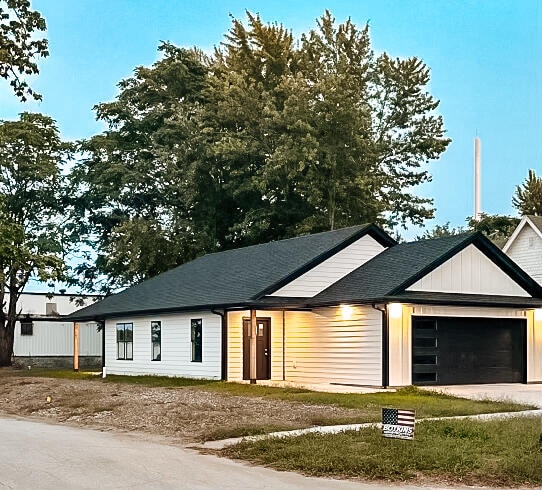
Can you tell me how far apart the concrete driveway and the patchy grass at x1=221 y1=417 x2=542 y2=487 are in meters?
6.13

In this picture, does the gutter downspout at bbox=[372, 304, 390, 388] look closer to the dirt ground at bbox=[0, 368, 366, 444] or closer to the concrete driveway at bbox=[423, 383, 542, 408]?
the concrete driveway at bbox=[423, 383, 542, 408]

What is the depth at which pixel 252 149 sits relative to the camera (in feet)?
141

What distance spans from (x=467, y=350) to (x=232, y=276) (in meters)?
8.30

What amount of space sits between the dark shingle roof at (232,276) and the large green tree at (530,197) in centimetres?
2899

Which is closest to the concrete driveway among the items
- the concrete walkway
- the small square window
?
the concrete walkway

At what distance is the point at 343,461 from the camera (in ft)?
38.9

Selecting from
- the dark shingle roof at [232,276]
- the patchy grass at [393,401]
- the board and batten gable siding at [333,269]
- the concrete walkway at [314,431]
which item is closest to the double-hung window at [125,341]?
the dark shingle roof at [232,276]

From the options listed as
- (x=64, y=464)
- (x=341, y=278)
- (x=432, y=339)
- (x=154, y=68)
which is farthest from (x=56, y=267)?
(x=64, y=464)

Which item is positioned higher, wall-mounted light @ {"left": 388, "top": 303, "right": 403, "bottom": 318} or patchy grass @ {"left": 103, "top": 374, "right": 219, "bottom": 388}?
wall-mounted light @ {"left": 388, "top": 303, "right": 403, "bottom": 318}

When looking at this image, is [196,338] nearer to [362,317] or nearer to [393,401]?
[362,317]

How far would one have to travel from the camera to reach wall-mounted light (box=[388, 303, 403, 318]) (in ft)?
79.9

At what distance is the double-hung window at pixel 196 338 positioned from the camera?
92.7ft

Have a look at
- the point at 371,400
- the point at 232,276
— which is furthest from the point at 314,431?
the point at 232,276

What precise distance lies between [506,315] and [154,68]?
27.5 meters
